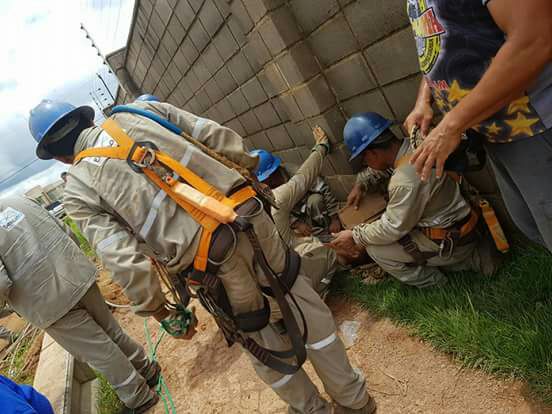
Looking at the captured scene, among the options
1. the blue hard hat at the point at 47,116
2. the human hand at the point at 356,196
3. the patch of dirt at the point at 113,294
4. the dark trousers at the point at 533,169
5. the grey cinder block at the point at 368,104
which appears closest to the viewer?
the dark trousers at the point at 533,169

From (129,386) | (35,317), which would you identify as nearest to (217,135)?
(35,317)

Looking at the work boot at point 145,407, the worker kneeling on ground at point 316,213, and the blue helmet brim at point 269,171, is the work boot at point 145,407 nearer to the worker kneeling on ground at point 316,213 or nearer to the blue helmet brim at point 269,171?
the worker kneeling on ground at point 316,213

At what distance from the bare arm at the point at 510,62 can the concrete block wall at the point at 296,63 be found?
134cm

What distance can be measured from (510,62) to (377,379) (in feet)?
6.47

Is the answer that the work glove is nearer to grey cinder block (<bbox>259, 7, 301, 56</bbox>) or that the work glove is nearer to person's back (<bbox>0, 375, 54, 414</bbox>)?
grey cinder block (<bbox>259, 7, 301, 56</bbox>)

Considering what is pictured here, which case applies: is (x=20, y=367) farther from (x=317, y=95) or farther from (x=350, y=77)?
(x=350, y=77)

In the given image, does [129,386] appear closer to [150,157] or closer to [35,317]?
[35,317]

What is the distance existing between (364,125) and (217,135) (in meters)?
1.04

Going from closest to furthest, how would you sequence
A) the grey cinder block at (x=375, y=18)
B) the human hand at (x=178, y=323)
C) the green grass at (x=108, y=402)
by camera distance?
the human hand at (x=178, y=323), the grey cinder block at (x=375, y=18), the green grass at (x=108, y=402)

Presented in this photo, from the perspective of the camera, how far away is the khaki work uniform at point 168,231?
173 cm

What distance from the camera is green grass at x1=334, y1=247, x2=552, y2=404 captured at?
178 centimetres

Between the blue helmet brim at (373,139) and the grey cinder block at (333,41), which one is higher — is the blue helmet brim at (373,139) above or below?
below

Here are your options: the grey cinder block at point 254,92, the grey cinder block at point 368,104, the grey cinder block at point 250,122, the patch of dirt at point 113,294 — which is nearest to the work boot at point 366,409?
the grey cinder block at point 368,104

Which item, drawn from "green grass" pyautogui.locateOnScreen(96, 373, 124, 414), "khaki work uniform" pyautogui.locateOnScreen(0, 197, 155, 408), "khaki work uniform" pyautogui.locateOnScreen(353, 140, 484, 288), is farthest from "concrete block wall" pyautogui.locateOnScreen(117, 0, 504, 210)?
"green grass" pyautogui.locateOnScreen(96, 373, 124, 414)
